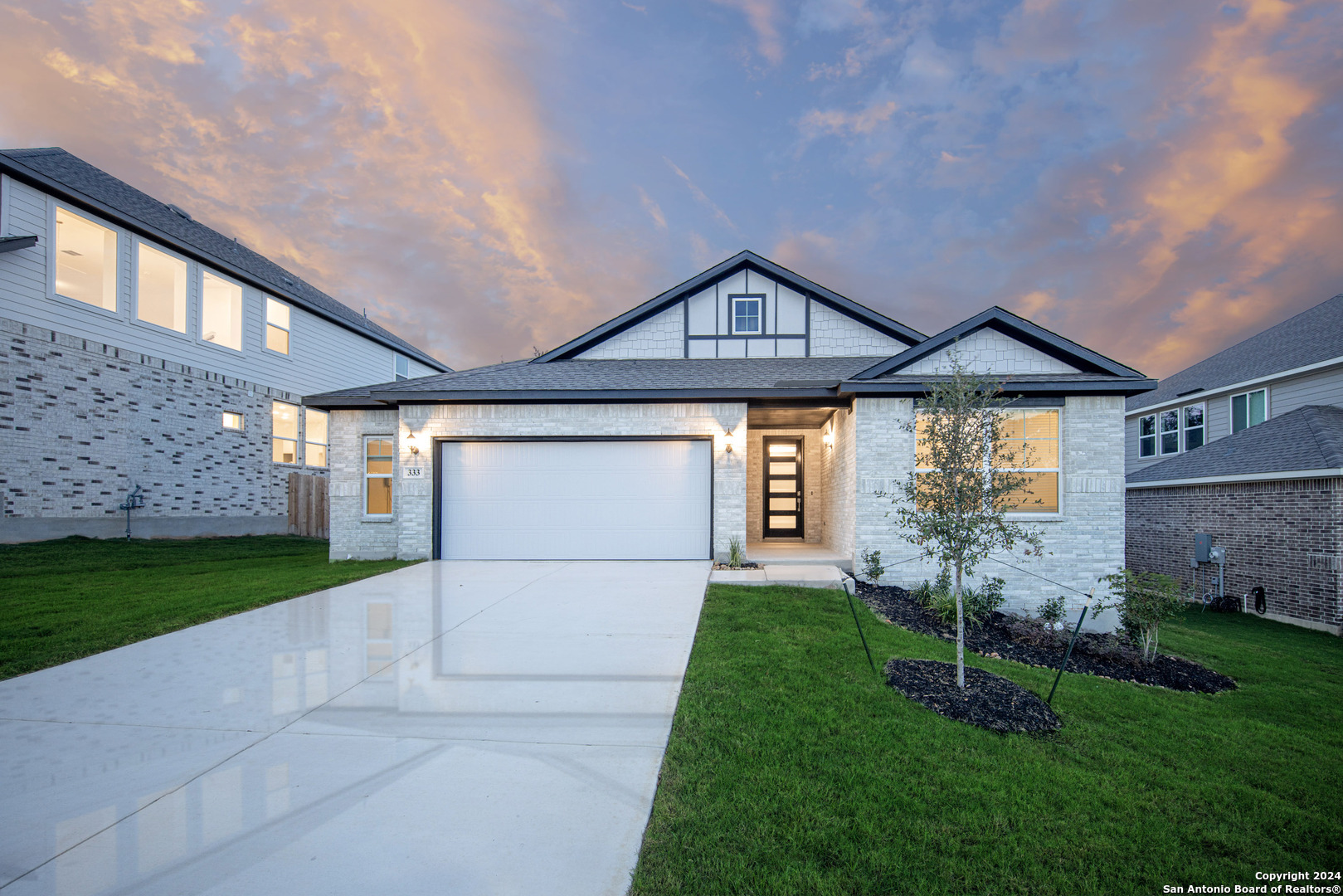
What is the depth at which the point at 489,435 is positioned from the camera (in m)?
10.7

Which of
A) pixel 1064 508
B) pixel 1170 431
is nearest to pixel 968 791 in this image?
pixel 1064 508

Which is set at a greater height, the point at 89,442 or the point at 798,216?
the point at 798,216

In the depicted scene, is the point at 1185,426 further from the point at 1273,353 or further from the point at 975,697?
the point at 975,697

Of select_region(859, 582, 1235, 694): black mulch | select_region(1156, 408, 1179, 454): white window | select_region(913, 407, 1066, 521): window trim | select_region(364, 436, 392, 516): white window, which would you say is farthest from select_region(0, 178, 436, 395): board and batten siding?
select_region(1156, 408, 1179, 454): white window

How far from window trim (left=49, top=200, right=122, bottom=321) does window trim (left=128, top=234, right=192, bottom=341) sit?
17 centimetres

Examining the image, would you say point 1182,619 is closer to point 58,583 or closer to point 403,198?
point 58,583

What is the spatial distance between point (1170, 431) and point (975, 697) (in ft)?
65.0

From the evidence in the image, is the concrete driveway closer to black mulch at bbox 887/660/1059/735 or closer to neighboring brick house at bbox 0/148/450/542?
black mulch at bbox 887/660/1059/735

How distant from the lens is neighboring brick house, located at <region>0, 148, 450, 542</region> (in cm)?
1077

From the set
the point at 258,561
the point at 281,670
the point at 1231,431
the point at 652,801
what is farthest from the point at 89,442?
the point at 1231,431

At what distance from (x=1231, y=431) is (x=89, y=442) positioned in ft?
95.0

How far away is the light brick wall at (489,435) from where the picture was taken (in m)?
10.3

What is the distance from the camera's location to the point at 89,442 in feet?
38.3

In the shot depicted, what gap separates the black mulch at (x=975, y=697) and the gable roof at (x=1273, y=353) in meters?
15.0
